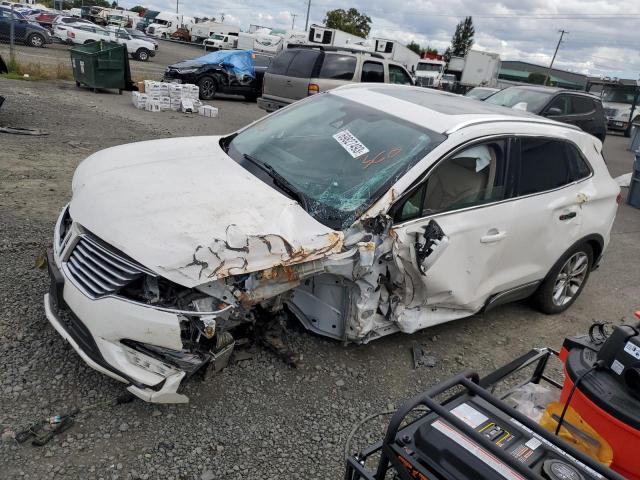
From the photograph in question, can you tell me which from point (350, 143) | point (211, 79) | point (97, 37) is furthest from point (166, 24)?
point (350, 143)

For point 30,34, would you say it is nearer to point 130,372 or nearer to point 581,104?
point 581,104

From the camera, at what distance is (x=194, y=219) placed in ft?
8.63

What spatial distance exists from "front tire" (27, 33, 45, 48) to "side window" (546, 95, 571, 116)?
2270 centimetres

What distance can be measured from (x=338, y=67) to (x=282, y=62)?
1292 millimetres

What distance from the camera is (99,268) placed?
2.60m

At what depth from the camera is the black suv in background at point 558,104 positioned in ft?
34.3

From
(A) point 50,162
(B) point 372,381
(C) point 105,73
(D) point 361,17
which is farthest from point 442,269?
(D) point 361,17

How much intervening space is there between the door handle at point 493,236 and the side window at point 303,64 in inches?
319

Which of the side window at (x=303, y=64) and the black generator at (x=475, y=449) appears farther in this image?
the side window at (x=303, y=64)

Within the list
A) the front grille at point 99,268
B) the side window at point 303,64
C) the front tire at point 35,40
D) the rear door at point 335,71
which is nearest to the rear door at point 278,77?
the side window at point 303,64

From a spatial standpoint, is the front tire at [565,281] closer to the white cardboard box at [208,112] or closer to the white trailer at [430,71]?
the white cardboard box at [208,112]

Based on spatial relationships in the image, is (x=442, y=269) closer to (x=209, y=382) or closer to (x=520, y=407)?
(x=520, y=407)

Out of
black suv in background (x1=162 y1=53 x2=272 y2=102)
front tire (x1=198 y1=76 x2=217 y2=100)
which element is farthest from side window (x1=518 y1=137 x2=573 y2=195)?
front tire (x1=198 y1=76 x2=217 y2=100)

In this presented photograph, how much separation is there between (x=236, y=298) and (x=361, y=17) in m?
60.2
